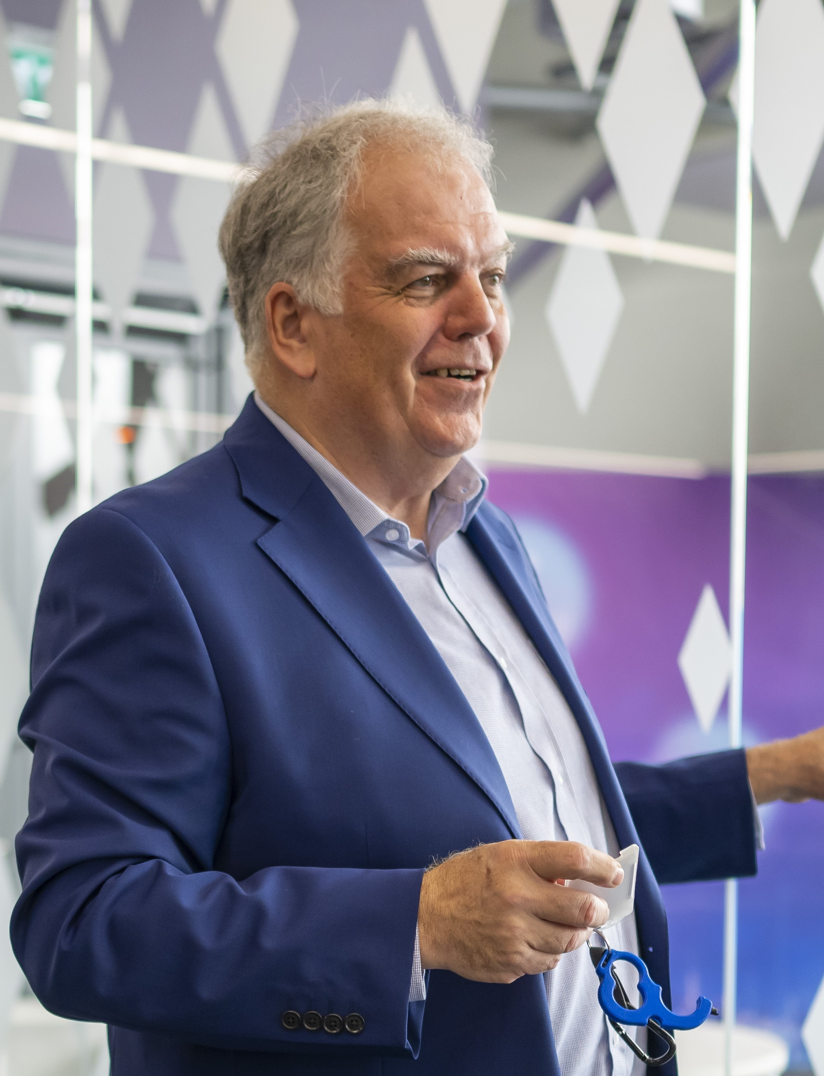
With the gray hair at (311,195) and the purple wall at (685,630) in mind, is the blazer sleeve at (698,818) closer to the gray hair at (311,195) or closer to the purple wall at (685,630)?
the gray hair at (311,195)

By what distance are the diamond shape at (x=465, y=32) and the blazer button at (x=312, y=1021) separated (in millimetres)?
2210

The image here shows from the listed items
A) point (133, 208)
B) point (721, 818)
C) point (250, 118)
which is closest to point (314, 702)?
point (721, 818)

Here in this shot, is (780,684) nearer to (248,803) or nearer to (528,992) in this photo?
(528,992)

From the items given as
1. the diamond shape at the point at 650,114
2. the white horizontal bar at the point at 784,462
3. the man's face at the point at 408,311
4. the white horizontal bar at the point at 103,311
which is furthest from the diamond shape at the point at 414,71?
the man's face at the point at 408,311

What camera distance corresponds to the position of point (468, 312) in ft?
4.38

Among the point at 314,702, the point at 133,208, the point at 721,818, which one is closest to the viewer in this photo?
the point at 314,702

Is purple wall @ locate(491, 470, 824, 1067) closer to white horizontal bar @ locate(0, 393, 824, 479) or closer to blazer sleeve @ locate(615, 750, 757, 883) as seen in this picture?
white horizontal bar @ locate(0, 393, 824, 479)

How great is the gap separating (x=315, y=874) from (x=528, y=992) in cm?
29

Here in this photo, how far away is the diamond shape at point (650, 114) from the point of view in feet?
8.36

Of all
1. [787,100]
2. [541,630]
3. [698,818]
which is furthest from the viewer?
[787,100]

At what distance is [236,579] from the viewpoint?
114 centimetres

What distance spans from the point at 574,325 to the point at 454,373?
1.34m

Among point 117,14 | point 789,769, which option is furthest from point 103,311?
point 789,769

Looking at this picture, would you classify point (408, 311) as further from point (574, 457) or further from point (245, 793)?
point (574, 457)
